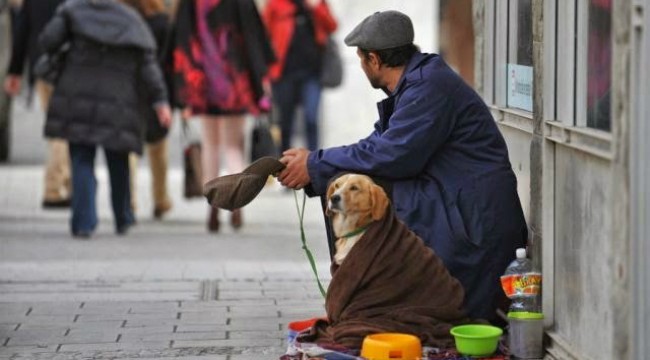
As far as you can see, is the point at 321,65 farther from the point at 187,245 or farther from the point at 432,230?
the point at 432,230

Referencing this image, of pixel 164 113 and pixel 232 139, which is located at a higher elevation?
pixel 164 113

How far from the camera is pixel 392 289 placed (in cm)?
643

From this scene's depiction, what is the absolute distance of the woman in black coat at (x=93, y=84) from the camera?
10727 millimetres

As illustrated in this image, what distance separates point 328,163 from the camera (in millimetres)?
6719

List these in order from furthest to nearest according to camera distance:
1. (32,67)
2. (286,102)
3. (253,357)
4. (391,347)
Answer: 1. (286,102)
2. (32,67)
3. (253,357)
4. (391,347)

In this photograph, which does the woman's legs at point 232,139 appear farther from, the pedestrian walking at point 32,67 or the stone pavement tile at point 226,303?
the stone pavement tile at point 226,303

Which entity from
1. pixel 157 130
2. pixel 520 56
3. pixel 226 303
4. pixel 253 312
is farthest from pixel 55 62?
pixel 520 56

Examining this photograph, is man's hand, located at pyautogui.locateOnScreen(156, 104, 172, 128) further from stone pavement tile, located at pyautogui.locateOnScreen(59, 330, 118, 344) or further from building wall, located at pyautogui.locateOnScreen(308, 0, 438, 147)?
building wall, located at pyautogui.locateOnScreen(308, 0, 438, 147)

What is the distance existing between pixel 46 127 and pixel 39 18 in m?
1.57

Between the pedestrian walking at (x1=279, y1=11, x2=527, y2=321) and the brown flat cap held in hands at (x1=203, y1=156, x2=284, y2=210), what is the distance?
0.34 feet

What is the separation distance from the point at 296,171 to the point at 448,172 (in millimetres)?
611

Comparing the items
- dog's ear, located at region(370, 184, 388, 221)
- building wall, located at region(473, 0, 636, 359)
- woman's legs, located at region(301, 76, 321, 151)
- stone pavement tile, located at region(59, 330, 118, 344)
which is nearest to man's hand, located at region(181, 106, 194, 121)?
woman's legs, located at region(301, 76, 321, 151)

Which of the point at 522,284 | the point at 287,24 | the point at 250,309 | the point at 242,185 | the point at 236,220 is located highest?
the point at 287,24

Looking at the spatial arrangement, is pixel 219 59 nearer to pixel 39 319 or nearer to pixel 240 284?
pixel 240 284
